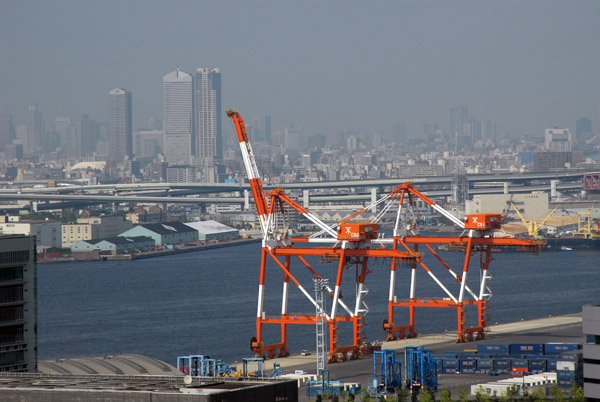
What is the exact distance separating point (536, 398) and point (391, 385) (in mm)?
3536

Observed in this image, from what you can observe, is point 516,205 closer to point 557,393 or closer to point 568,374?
point 568,374

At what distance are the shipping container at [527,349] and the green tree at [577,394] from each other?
4.43 m

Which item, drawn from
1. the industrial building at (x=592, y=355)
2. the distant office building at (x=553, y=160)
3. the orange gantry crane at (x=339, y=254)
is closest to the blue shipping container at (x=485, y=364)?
the orange gantry crane at (x=339, y=254)

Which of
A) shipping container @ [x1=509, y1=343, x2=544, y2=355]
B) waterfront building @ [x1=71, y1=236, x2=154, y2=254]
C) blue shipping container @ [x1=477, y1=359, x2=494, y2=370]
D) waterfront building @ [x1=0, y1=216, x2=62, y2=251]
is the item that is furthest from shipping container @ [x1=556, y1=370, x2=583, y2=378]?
waterfront building @ [x1=0, y1=216, x2=62, y2=251]

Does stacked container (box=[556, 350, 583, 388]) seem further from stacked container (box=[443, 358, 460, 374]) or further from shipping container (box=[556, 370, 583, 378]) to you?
stacked container (box=[443, 358, 460, 374])

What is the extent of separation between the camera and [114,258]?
6500cm

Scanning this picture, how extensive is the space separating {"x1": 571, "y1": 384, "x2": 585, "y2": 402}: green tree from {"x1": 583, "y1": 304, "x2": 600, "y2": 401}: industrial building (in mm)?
3583

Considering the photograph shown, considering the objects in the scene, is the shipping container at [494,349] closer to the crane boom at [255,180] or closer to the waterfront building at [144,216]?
the crane boom at [255,180]

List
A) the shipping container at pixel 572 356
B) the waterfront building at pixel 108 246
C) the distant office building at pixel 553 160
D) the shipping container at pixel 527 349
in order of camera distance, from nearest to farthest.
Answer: the shipping container at pixel 572 356 → the shipping container at pixel 527 349 → the waterfront building at pixel 108 246 → the distant office building at pixel 553 160

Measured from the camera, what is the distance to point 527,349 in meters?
26.5

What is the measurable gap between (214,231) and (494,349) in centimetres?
5297

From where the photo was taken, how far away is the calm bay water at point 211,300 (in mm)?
31375

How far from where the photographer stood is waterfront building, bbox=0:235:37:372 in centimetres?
1659

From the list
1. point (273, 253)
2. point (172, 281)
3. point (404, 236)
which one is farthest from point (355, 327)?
point (172, 281)
